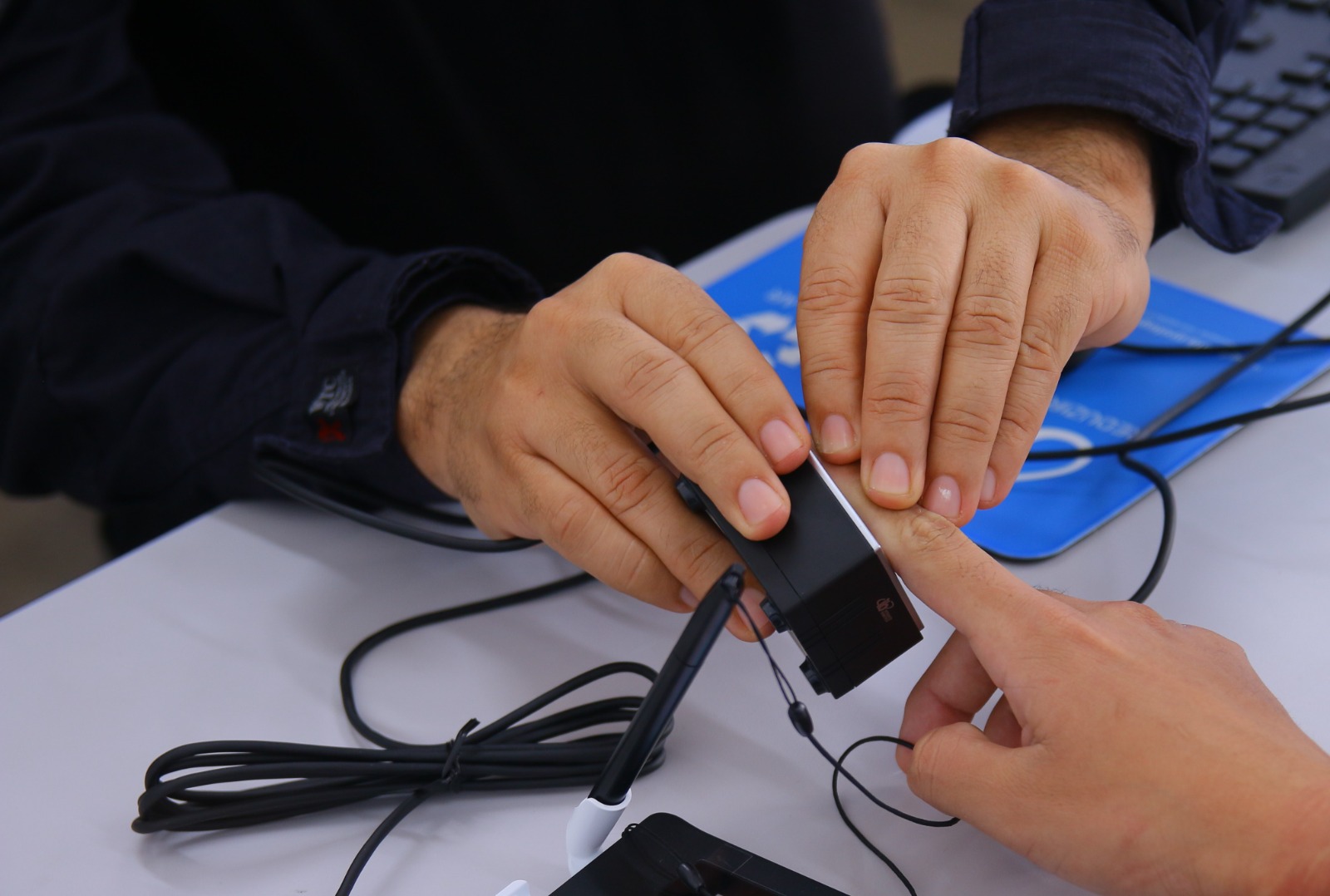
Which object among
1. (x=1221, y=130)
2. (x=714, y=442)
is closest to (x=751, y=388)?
(x=714, y=442)

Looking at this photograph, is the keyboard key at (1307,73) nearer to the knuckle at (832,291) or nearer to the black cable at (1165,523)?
the black cable at (1165,523)

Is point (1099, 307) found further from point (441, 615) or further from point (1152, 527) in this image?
point (441, 615)

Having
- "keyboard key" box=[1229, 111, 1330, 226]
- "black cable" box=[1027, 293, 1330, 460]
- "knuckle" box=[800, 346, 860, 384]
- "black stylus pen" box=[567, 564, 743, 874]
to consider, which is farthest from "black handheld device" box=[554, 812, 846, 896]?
"keyboard key" box=[1229, 111, 1330, 226]

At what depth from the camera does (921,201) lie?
54 centimetres

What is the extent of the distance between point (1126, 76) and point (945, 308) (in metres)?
0.30

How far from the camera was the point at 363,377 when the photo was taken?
682 millimetres

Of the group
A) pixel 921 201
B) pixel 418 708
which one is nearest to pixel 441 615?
pixel 418 708

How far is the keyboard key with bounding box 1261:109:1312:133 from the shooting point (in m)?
0.85

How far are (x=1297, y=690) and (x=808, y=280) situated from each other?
307mm

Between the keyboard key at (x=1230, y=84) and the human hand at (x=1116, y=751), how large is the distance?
63 centimetres

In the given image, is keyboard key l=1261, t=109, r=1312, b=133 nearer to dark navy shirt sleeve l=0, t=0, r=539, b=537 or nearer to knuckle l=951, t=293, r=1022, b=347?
knuckle l=951, t=293, r=1022, b=347

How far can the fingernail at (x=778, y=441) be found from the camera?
48 cm

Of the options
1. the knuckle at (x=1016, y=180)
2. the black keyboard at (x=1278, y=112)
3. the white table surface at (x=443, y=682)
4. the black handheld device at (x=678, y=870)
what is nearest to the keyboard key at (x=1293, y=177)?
the black keyboard at (x=1278, y=112)

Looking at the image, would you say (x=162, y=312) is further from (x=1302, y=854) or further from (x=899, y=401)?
(x=1302, y=854)
